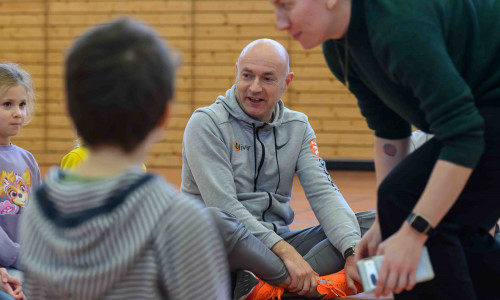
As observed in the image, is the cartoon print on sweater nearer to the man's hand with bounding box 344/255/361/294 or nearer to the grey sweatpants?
the grey sweatpants

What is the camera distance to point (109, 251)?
1.04m

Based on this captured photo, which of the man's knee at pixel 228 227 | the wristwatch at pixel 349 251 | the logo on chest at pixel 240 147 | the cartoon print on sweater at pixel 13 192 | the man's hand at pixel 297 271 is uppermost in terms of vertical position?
the logo on chest at pixel 240 147

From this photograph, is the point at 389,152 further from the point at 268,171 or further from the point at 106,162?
the point at 268,171

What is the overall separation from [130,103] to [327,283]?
185 cm

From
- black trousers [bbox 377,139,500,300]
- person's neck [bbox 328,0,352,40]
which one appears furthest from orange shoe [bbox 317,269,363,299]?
person's neck [bbox 328,0,352,40]

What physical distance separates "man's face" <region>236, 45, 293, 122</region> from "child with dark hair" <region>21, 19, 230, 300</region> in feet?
5.95

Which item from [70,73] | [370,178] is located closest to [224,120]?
[70,73]

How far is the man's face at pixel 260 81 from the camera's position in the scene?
2889mm

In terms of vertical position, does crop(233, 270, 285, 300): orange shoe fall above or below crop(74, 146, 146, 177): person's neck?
below

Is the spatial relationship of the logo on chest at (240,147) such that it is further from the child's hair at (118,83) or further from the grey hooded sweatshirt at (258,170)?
the child's hair at (118,83)

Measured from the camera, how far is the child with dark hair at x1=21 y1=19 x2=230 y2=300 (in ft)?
3.38

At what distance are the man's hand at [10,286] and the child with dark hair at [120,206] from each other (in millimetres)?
1227

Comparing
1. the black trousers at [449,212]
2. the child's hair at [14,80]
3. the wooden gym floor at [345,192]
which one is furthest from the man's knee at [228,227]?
the wooden gym floor at [345,192]

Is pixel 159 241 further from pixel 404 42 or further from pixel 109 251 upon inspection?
pixel 404 42
